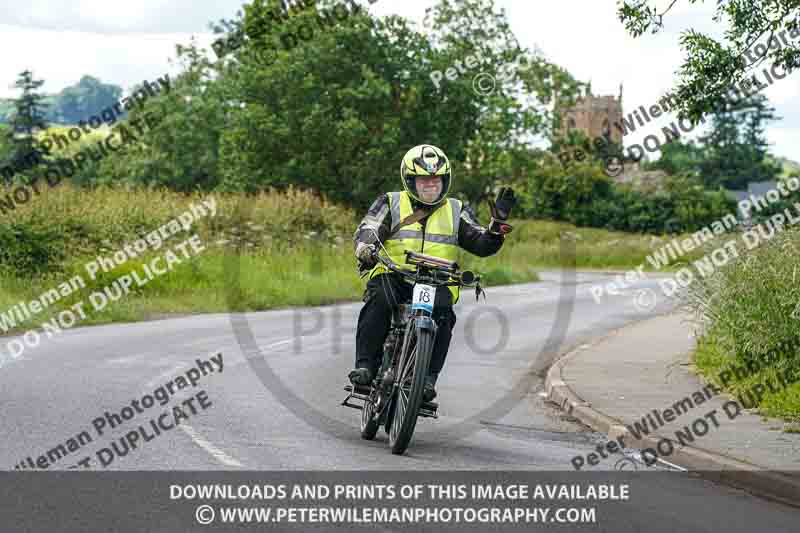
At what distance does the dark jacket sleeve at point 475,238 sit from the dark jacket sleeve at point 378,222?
567 millimetres

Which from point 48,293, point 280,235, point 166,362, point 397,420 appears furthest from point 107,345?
point 280,235

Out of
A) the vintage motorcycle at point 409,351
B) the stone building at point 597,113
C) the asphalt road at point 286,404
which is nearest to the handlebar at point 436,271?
the vintage motorcycle at point 409,351

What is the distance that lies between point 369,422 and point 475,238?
1.63 m

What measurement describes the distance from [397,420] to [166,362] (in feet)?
21.1

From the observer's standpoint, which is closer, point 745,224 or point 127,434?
point 127,434

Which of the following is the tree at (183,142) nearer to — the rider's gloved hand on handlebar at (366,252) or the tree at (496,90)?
the tree at (496,90)

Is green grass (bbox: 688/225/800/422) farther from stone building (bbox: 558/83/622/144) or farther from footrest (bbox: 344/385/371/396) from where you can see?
stone building (bbox: 558/83/622/144)

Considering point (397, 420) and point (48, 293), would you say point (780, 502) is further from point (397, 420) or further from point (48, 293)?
point (48, 293)

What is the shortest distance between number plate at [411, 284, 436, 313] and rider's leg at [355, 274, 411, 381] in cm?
44

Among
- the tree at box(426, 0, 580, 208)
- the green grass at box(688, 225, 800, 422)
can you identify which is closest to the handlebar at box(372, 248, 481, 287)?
the green grass at box(688, 225, 800, 422)

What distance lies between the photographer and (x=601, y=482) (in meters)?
7.62

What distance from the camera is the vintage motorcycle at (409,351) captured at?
7.97m

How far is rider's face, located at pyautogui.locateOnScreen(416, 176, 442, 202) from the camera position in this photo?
852 cm

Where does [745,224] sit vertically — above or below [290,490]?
above
